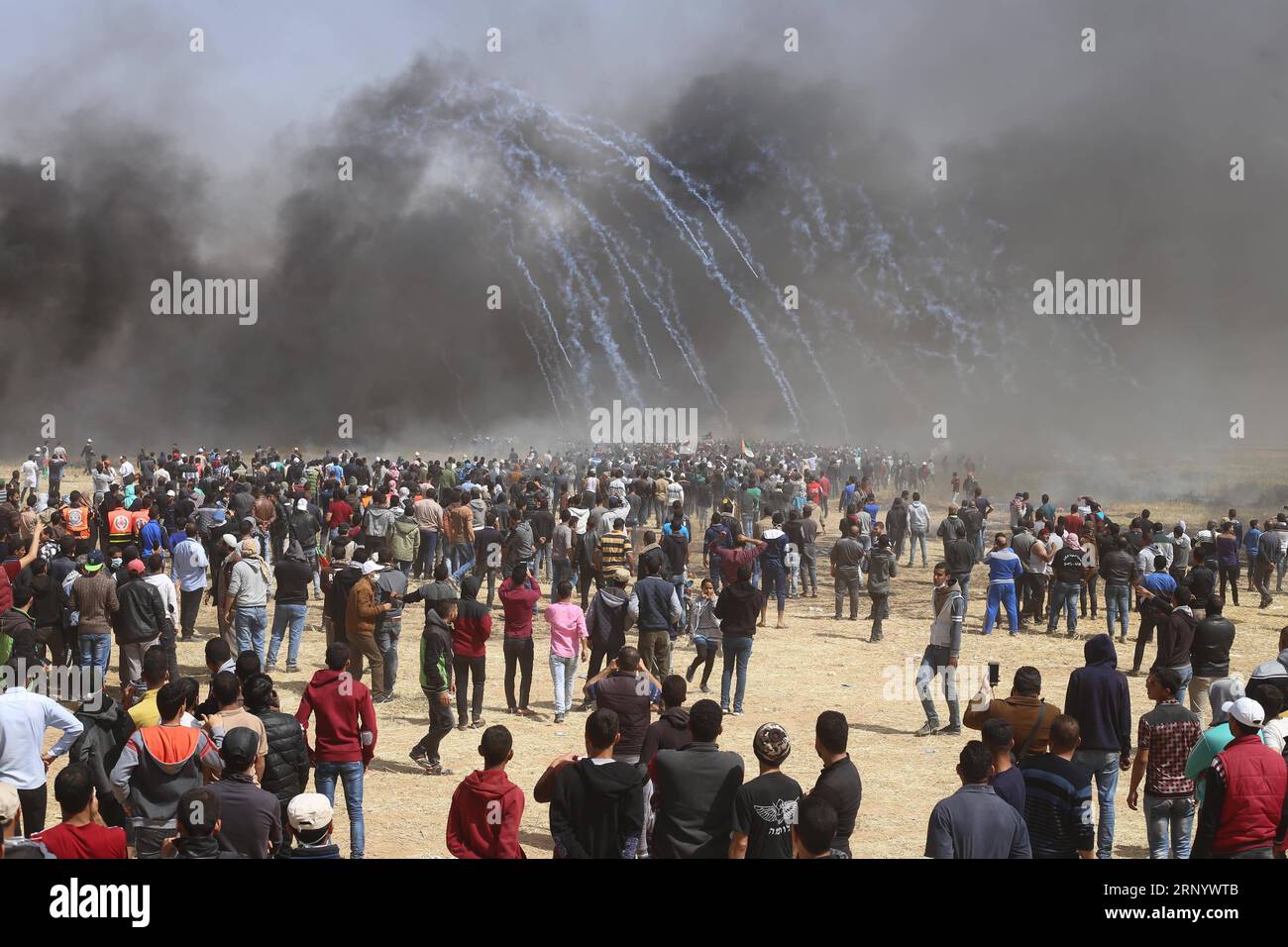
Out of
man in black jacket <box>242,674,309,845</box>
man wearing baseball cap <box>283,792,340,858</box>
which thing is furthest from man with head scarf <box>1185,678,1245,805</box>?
man in black jacket <box>242,674,309,845</box>

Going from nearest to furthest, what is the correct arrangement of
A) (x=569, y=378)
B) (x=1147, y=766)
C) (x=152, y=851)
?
(x=152, y=851)
(x=1147, y=766)
(x=569, y=378)

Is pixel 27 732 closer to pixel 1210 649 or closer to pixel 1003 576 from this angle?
pixel 1210 649

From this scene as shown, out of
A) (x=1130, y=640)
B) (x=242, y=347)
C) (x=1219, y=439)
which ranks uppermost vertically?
(x=242, y=347)

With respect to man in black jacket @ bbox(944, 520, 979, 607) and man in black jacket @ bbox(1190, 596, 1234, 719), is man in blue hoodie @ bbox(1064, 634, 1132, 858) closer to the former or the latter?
man in black jacket @ bbox(1190, 596, 1234, 719)

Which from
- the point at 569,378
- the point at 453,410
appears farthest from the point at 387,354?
the point at 569,378

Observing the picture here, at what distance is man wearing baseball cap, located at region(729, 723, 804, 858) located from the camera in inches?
226

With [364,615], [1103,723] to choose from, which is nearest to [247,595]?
[364,615]

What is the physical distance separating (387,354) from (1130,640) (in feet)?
190

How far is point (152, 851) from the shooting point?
21.4ft

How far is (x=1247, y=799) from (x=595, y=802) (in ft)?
12.0

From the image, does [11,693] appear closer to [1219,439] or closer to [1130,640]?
[1130,640]

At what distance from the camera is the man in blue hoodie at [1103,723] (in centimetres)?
819

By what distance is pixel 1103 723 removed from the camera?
8227mm
